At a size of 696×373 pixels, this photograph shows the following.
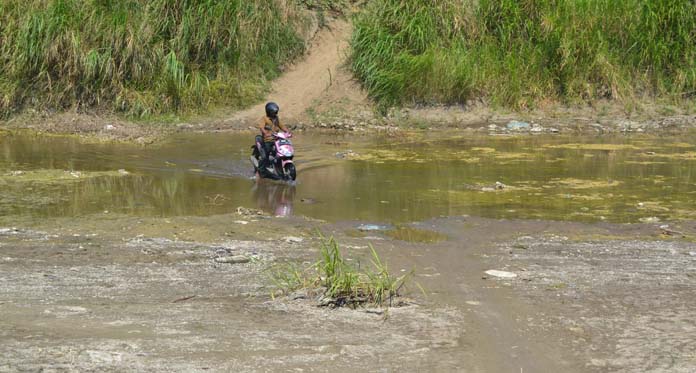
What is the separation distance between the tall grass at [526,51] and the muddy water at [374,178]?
1.95 m

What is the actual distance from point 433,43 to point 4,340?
43.7 feet

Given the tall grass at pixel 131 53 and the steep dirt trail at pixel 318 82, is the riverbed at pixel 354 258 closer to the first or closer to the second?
the tall grass at pixel 131 53

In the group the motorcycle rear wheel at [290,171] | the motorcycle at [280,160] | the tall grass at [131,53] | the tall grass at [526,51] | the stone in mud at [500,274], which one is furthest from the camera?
the tall grass at [526,51]

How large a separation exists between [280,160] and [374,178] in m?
1.23

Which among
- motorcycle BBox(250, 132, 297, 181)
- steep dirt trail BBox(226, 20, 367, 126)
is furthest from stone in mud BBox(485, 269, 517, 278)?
steep dirt trail BBox(226, 20, 367, 126)

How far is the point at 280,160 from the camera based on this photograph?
38.1 ft

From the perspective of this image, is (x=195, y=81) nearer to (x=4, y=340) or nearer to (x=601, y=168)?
(x=601, y=168)

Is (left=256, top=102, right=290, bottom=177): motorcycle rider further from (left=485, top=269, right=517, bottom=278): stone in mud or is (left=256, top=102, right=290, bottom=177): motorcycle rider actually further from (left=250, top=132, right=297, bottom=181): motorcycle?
(left=485, top=269, right=517, bottom=278): stone in mud

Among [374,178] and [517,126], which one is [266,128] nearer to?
[374,178]

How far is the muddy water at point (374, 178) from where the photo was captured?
9992mm

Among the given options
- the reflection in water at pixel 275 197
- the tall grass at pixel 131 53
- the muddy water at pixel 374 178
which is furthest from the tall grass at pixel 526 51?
the reflection in water at pixel 275 197

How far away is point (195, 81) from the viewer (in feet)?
57.3

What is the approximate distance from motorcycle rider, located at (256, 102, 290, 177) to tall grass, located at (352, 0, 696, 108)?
5766mm

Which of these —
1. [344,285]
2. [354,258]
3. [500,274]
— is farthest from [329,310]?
[500,274]
